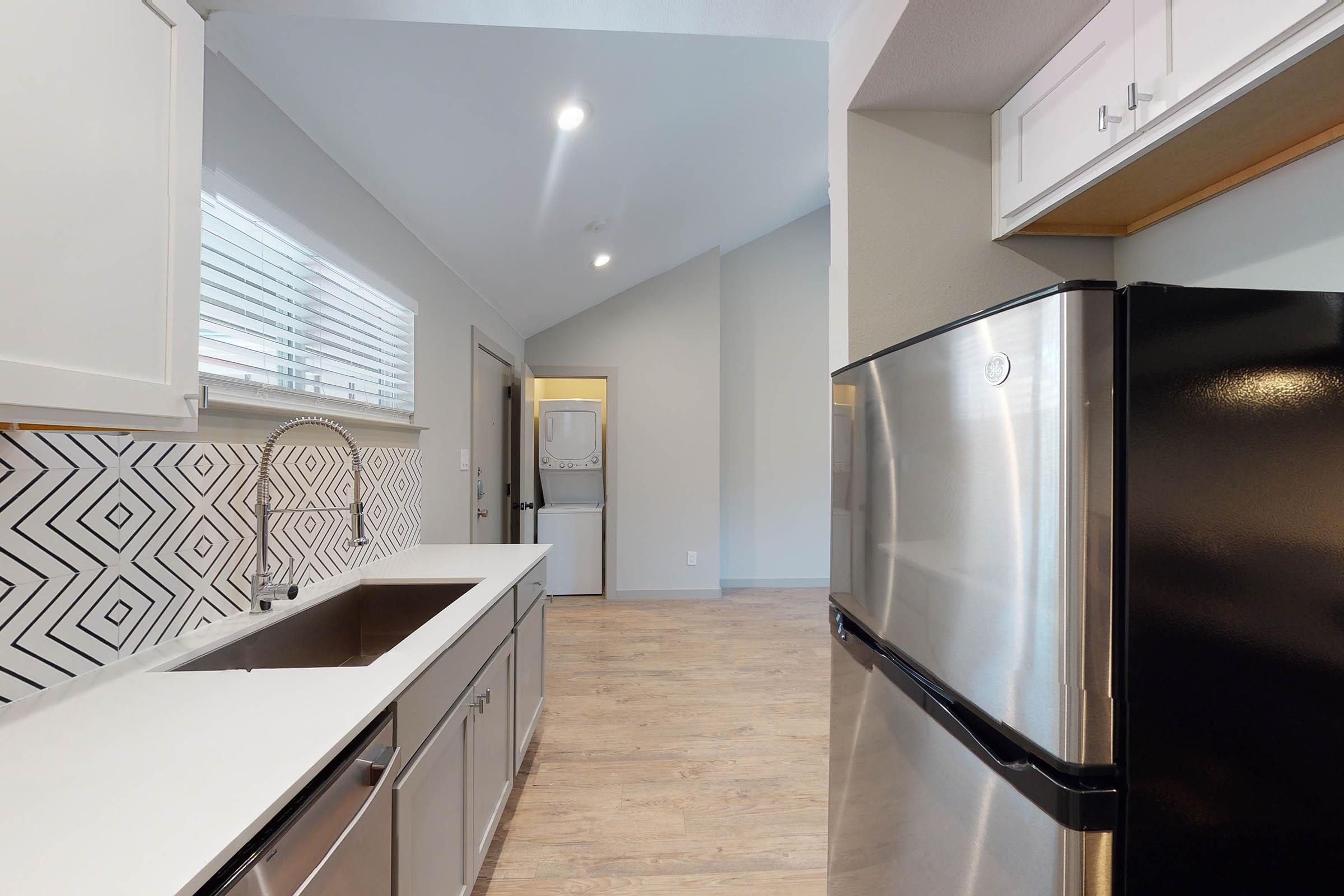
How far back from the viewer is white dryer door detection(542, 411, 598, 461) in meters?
4.87

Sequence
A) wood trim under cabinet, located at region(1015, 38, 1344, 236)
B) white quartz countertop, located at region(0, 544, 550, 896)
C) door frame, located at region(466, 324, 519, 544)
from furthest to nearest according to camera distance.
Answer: door frame, located at region(466, 324, 519, 544) < wood trim under cabinet, located at region(1015, 38, 1344, 236) < white quartz countertop, located at region(0, 544, 550, 896)

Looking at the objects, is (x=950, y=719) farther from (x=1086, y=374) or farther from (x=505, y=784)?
(x=505, y=784)

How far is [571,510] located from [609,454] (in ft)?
1.85

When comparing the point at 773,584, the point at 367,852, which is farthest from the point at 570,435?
the point at 367,852

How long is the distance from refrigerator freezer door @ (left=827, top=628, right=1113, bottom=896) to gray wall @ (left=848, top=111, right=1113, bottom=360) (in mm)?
840

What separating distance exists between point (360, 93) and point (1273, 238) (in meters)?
2.24

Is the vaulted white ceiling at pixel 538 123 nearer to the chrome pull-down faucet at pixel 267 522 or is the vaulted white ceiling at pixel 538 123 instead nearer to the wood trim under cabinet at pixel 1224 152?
the wood trim under cabinet at pixel 1224 152

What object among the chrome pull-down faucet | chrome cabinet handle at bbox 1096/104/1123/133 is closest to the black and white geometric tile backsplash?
the chrome pull-down faucet

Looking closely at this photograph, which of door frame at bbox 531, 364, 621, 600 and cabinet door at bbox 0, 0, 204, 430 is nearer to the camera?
cabinet door at bbox 0, 0, 204, 430

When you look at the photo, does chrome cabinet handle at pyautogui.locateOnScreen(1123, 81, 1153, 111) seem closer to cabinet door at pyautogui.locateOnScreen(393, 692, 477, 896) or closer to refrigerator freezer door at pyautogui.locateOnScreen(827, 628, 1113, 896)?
refrigerator freezer door at pyautogui.locateOnScreen(827, 628, 1113, 896)

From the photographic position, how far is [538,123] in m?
2.19

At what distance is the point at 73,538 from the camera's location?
3.48ft

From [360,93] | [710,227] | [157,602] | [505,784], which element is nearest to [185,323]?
[157,602]

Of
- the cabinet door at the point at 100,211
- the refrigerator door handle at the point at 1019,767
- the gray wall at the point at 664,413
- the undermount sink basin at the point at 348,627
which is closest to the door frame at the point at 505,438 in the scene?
the gray wall at the point at 664,413
